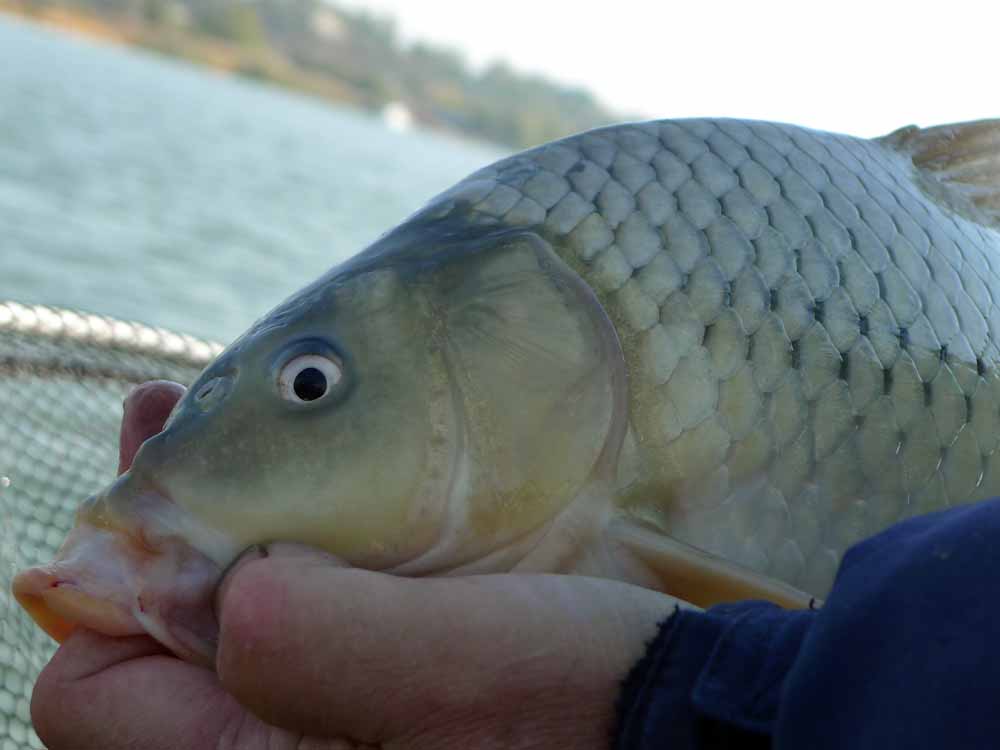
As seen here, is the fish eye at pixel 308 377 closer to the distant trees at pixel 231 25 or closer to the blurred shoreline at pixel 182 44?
the blurred shoreline at pixel 182 44

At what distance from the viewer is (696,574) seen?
1.63 meters

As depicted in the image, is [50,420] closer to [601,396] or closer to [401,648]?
[601,396]

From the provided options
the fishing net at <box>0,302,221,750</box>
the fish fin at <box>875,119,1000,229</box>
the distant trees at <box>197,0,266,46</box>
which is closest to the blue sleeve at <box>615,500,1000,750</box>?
the fish fin at <box>875,119,1000,229</box>

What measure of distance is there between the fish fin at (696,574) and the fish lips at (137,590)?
54 centimetres

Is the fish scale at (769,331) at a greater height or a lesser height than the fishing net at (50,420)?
greater

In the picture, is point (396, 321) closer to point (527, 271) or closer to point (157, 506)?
point (527, 271)

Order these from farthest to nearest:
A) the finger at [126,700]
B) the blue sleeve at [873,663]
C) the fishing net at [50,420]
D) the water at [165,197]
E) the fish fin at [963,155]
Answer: the water at [165,197]
the fishing net at [50,420]
the fish fin at [963,155]
the finger at [126,700]
the blue sleeve at [873,663]

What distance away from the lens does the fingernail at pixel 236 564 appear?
1.47m

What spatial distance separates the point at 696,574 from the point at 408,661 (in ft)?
1.55

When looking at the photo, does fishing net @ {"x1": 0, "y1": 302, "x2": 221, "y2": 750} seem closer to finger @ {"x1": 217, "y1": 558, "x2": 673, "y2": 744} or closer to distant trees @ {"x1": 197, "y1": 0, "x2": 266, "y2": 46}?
finger @ {"x1": 217, "y1": 558, "x2": 673, "y2": 744}

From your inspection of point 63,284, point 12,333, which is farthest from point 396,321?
point 63,284

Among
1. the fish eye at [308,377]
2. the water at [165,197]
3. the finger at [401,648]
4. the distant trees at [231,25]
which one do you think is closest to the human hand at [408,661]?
the finger at [401,648]

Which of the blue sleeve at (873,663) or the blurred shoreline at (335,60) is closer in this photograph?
the blue sleeve at (873,663)

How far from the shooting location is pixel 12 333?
2.91 m
